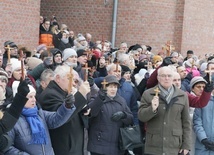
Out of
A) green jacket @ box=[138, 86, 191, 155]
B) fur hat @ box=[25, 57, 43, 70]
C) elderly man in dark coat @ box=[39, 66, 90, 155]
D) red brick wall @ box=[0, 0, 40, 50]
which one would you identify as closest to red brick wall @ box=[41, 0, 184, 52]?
red brick wall @ box=[0, 0, 40, 50]

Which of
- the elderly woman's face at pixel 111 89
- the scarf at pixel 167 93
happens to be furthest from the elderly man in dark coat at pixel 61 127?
the scarf at pixel 167 93

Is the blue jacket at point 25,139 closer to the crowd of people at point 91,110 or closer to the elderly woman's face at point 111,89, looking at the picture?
the crowd of people at point 91,110

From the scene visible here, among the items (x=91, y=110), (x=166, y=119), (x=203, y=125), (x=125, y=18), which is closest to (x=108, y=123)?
(x=91, y=110)

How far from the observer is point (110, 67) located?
839 cm

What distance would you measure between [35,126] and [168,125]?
7.05 feet

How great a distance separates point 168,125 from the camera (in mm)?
6895

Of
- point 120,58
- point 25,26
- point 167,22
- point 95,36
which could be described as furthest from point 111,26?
point 120,58

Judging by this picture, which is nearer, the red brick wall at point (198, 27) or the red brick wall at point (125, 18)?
the red brick wall at point (125, 18)

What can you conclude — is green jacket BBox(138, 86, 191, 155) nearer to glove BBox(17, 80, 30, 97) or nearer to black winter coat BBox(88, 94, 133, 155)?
black winter coat BBox(88, 94, 133, 155)

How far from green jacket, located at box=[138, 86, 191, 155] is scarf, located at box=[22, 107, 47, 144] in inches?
70.6

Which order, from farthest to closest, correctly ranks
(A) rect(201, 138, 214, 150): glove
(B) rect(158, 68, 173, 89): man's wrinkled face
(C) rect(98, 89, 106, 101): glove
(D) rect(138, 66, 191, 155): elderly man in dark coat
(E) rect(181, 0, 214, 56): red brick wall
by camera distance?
(E) rect(181, 0, 214, 56): red brick wall → (A) rect(201, 138, 214, 150): glove → (B) rect(158, 68, 173, 89): man's wrinkled face → (D) rect(138, 66, 191, 155): elderly man in dark coat → (C) rect(98, 89, 106, 101): glove

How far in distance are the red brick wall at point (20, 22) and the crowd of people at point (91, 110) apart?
13.9 ft

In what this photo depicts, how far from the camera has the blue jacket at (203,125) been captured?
7.44m

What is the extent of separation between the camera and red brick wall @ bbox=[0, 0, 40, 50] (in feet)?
42.6
